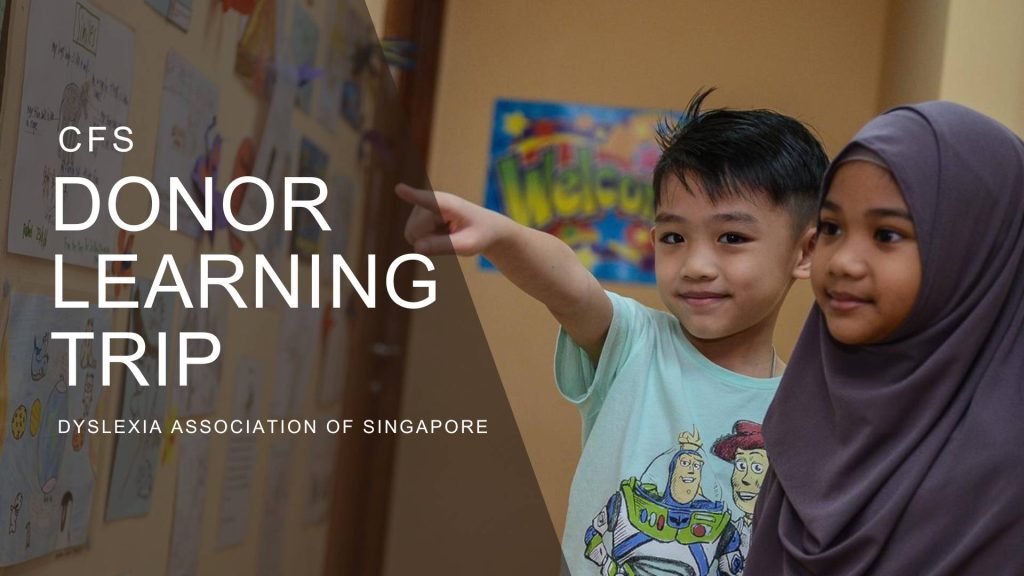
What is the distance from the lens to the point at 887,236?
2.71 ft

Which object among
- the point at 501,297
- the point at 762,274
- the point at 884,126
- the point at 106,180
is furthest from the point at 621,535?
the point at 501,297

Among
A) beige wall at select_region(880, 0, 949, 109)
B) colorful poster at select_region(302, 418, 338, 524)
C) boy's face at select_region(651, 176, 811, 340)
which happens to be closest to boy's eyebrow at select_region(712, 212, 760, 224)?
boy's face at select_region(651, 176, 811, 340)

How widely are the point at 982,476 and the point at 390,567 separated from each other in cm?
228

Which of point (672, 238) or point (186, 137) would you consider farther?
point (186, 137)

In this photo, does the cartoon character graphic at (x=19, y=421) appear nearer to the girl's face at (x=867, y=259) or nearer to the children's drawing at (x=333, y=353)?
the girl's face at (x=867, y=259)

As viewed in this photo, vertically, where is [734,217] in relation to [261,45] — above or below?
below

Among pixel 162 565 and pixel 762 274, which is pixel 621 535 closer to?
pixel 762 274

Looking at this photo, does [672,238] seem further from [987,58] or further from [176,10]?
[987,58]

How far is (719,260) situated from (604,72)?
1.88 m

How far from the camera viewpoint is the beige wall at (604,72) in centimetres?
284

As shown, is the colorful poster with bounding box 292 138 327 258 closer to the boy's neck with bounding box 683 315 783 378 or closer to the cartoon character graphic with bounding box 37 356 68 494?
the cartoon character graphic with bounding box 37 356 68 494

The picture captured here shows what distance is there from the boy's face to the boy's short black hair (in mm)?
14

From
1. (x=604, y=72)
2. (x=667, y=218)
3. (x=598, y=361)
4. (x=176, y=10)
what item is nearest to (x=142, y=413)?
(x=176, y=10)

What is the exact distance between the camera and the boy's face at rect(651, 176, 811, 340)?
1.10m
